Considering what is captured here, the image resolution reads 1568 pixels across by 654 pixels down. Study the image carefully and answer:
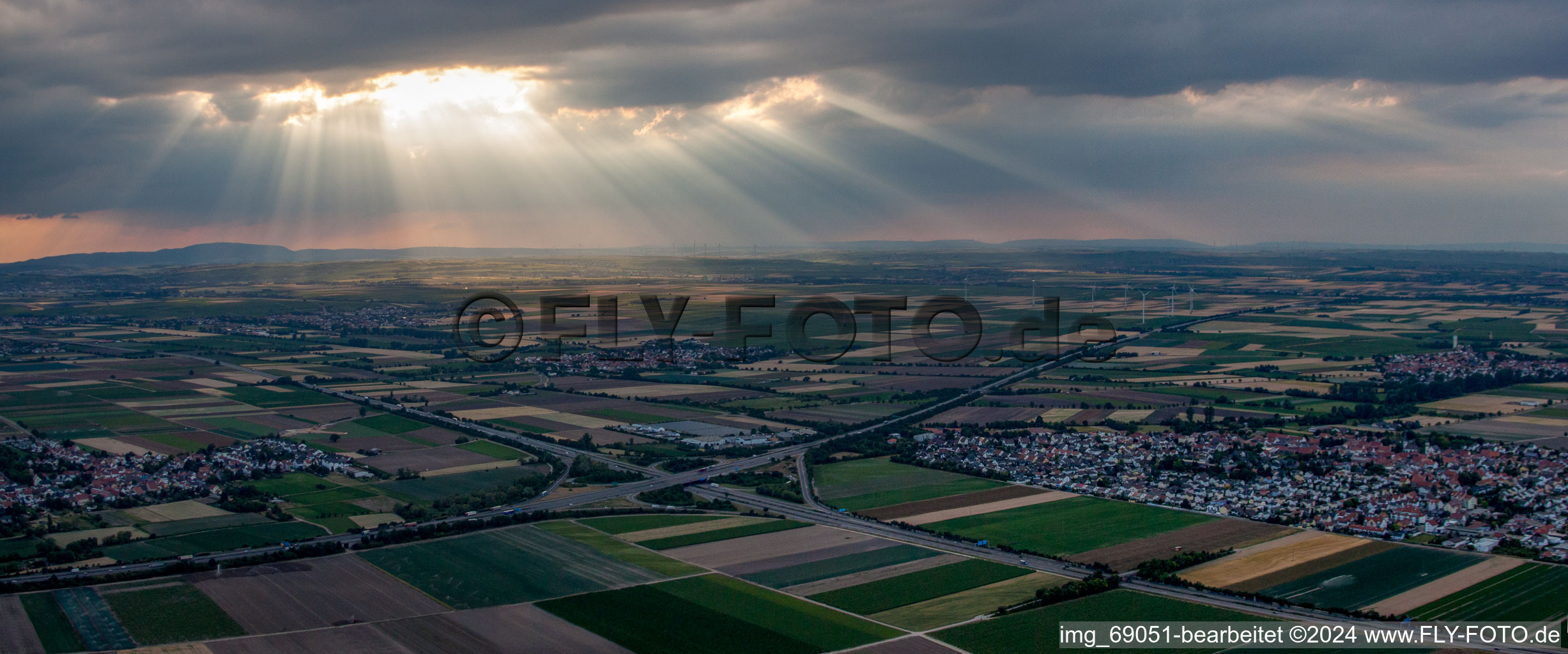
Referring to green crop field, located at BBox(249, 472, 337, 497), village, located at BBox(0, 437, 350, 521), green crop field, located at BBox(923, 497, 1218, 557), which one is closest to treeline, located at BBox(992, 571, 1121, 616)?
green crop field, located at BBox(923, 497, 1218, 557)

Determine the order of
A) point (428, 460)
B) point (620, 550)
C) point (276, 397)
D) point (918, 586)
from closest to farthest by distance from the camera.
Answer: point (918, 586) < point (620, 550) < point (428, 460) < point (276, 397)

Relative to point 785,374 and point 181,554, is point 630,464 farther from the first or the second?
→ point 785,374

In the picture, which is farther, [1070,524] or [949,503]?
[949,503]

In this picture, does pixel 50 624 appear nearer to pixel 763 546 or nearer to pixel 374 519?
pixel 374 519

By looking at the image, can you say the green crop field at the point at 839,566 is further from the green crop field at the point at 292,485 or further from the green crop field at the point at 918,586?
the green crop field at the point at 292,485

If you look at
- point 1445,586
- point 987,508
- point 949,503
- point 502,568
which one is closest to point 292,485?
point 502,568

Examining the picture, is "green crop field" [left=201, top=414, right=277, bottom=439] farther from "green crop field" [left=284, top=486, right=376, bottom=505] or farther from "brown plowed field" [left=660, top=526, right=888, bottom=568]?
"brown plowed field" [left=660, top=526, right=888, bottom=568]

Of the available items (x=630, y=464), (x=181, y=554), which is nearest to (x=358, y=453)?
(x=630, y=464)
